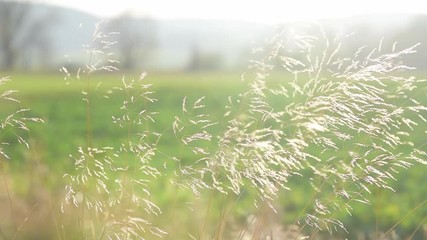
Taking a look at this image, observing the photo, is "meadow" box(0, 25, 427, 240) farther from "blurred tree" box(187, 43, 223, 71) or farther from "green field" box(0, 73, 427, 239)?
"blurred tree" box(187, 43, 223, 71)

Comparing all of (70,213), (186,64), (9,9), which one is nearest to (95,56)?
(70,213)

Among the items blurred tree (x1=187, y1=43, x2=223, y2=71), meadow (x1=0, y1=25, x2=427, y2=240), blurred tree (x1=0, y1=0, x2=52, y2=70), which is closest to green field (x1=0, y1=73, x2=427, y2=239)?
meadow (x1=0, y1=25, x2=427, y2=240)

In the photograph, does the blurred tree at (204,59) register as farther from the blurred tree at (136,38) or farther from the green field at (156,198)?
the green field at (156,198)

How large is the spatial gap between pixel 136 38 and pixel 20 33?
240 inches

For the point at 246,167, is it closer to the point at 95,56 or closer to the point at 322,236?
the point at 95,56

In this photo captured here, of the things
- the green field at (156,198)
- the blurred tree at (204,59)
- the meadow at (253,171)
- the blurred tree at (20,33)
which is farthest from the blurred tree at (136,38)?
the meadow at (253,171)

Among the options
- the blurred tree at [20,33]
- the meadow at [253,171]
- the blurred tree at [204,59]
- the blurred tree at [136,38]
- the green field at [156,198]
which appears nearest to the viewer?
the meadow at [253,171]

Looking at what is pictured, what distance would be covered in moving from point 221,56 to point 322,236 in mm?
28709

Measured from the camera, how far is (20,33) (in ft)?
117

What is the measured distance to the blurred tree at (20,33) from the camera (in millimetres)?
33344

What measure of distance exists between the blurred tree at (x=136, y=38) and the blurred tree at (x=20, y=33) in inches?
139

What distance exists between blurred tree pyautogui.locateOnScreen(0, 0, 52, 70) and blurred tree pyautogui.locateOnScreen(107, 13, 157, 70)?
11.6 feet

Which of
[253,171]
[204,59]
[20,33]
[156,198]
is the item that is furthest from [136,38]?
[253,171]

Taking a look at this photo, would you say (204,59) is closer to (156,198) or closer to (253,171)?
(156,198)
